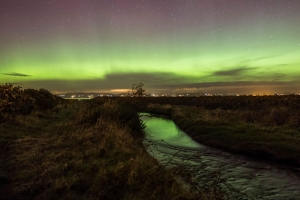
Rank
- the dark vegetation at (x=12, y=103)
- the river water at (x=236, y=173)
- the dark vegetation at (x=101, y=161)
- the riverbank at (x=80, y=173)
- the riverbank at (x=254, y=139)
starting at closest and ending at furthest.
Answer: the riverbank at (x=80, y=173)
the dark vegetation at (x=101, y=161)
the river water at (x=236, y=173)
the riverbank at (x=254, y=139)
the dark vegetation at (x=12, y=103)

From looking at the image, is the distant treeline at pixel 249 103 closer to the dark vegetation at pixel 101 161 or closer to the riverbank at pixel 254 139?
the riverbank at pixel 254 139

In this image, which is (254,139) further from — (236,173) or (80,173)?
(80,173)

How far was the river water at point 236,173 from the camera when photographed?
38.0 feet

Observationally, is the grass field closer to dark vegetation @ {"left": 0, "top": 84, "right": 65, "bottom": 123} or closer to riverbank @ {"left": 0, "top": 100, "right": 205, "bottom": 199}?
riverbank @ {"left": 0, "top": 100, "right": 205, "bottom": 199}

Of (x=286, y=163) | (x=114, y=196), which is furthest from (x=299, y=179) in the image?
(x=114, y=196)

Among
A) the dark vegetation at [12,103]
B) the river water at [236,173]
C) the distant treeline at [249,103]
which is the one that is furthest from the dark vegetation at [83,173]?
the distant treeline at [249,103]

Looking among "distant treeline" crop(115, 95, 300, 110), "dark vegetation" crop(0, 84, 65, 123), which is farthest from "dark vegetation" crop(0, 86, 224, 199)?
"distant treeline" crop(115, 95, 300, 110)

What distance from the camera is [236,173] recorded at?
47.9ft

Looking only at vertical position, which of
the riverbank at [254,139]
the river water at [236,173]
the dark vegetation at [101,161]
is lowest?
the river water at [236,173]

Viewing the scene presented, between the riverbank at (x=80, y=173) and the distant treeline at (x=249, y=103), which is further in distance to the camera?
the distant treeline at (x=249, y=103)

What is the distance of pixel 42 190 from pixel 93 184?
1.55 metres

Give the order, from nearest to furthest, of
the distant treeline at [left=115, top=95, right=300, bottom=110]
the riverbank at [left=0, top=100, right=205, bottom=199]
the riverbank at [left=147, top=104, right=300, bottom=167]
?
the riverbank at [left=0, top=100, right=205, bottom=199] < the riverbank at [left=147, top=104, right=300, bottom=167] < the distant treeline at [left=115, top=95, right=300, bottom=110]

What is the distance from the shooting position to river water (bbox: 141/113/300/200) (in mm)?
11578

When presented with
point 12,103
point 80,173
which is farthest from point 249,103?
point 80,173
